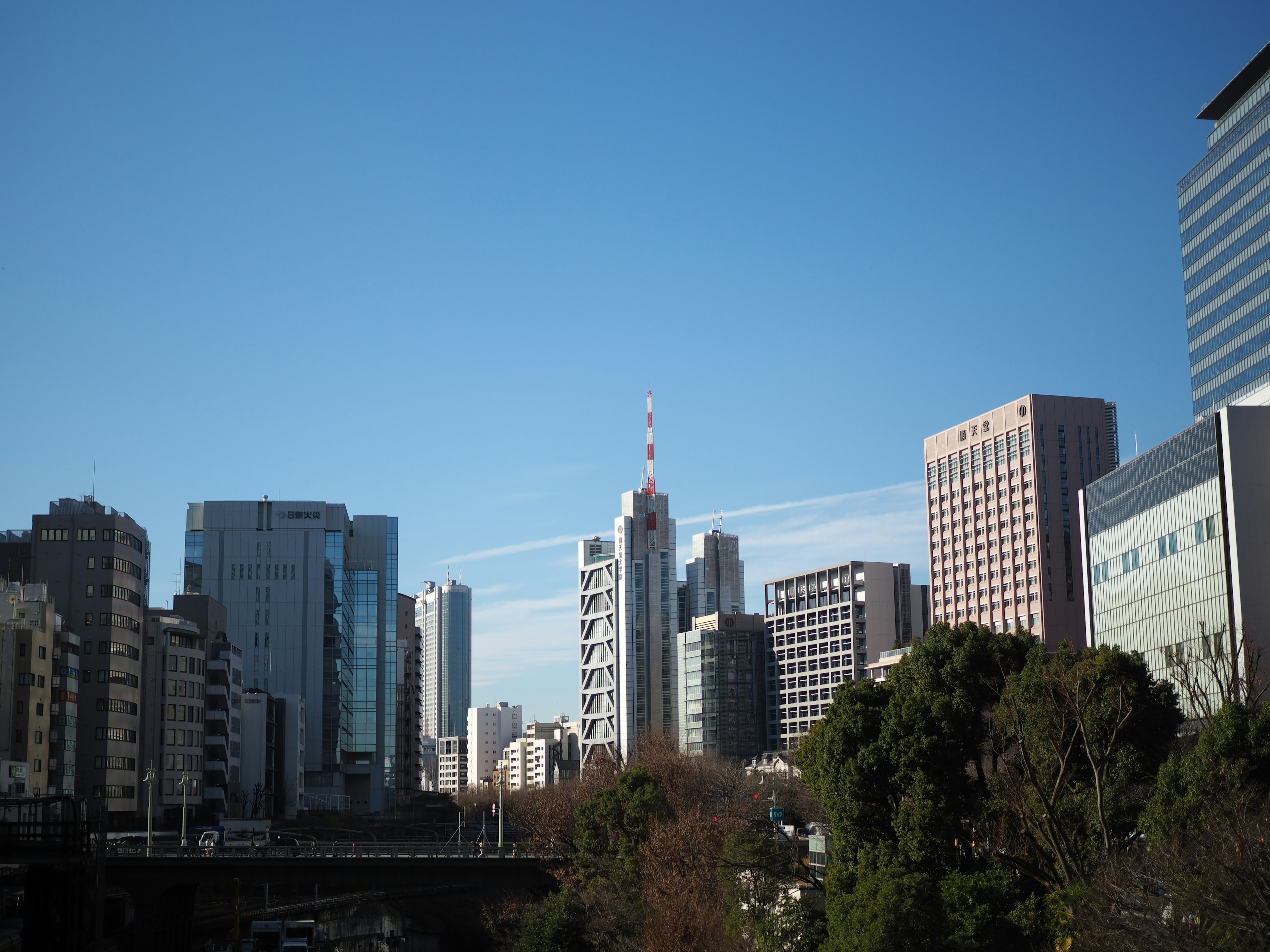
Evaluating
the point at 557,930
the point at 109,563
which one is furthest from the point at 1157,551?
the point at 109,563

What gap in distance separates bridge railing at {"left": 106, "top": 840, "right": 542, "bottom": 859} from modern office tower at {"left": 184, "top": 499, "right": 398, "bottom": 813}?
8908 cm

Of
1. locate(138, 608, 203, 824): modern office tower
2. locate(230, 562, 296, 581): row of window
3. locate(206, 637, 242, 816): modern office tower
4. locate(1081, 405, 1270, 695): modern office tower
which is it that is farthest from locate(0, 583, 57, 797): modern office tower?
locate(1081, 405, 1270, 695): modern office tower

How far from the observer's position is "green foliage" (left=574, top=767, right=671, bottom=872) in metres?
73.6

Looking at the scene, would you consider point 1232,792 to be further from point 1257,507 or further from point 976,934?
point 1257,507

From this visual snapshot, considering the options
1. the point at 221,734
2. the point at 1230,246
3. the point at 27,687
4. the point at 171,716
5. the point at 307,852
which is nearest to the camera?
the point at 307,852

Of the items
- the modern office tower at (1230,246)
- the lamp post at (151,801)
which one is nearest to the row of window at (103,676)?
the lamp post at (151,801)

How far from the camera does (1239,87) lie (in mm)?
121750

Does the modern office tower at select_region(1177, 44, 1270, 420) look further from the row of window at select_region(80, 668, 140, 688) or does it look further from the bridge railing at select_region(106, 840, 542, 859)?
the row of window at select_region(80, 668, 140, 688)

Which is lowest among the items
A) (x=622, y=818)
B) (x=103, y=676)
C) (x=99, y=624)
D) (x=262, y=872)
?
(x=262, y=872)

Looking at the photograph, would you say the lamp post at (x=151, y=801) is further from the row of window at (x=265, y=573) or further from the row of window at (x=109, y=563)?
the row of window at (x=265, y=573)

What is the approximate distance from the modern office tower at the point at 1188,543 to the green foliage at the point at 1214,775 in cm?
2331

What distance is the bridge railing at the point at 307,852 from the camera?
78.6 metres

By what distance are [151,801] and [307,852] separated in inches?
609

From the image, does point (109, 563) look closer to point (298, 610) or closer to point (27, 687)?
point (27, 687)
